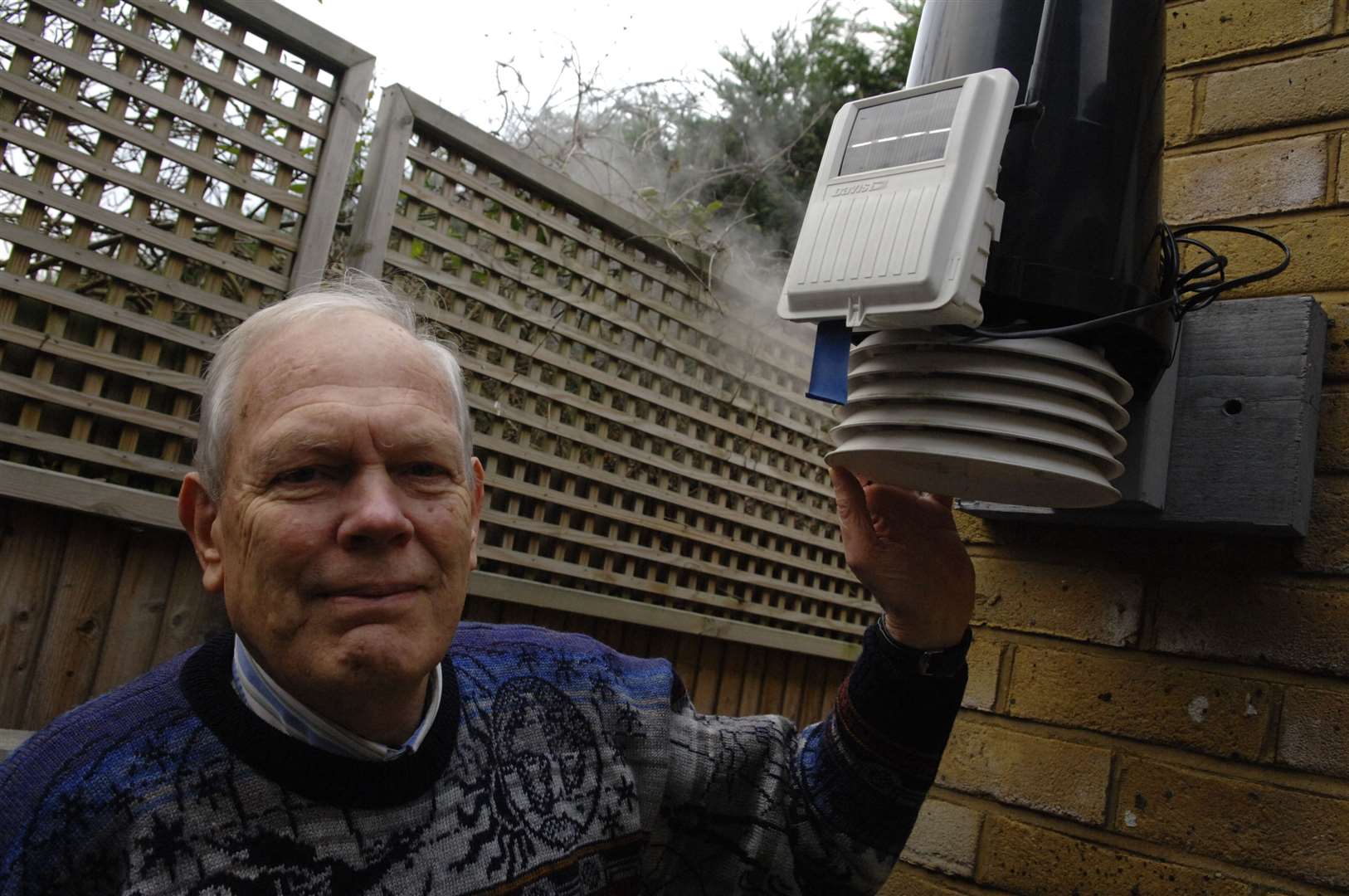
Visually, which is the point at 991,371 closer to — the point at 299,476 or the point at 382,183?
the point at 299,476

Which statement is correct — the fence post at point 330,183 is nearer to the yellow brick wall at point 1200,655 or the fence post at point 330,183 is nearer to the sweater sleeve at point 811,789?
the sweater sleeve at point 811,789

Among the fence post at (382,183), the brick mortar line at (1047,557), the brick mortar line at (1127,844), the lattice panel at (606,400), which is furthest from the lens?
the lattice panel at (606,400)

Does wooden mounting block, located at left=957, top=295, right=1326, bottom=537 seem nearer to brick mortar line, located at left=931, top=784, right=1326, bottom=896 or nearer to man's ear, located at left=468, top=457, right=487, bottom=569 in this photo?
brick mortar line, located at left=931, top=784, right=1326, bottom=896

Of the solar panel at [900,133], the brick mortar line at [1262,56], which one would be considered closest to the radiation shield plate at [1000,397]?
the solar panel at [900,133]

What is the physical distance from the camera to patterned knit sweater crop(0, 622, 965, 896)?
1.09m

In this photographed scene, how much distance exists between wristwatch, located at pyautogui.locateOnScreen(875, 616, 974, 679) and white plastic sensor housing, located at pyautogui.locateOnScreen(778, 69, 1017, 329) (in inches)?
22.6

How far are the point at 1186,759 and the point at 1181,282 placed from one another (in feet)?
2.33

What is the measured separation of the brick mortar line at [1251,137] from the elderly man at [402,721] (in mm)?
788

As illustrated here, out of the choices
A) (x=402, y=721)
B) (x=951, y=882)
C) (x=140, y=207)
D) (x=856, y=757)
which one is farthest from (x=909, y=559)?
(x=140, y=207)

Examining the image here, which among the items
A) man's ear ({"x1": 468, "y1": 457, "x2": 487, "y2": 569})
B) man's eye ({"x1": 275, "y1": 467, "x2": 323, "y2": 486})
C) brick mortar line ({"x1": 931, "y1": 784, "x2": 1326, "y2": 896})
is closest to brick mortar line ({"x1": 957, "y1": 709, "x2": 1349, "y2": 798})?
brick mortar line ({"x1": 931, "y1": 784, "x2": 1326, "y2": 896})

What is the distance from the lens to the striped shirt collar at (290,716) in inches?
48.2

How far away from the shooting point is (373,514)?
121cm

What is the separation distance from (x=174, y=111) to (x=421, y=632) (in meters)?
2.05

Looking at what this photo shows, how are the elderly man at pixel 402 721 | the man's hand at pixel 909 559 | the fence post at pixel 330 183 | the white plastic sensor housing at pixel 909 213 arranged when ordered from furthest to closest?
the fence post at pixel 330 183 < the man's hand at pixel 909 559 < the elderly man at pixel 402 721 < the white plastic sensor housing at pixel 909 213
